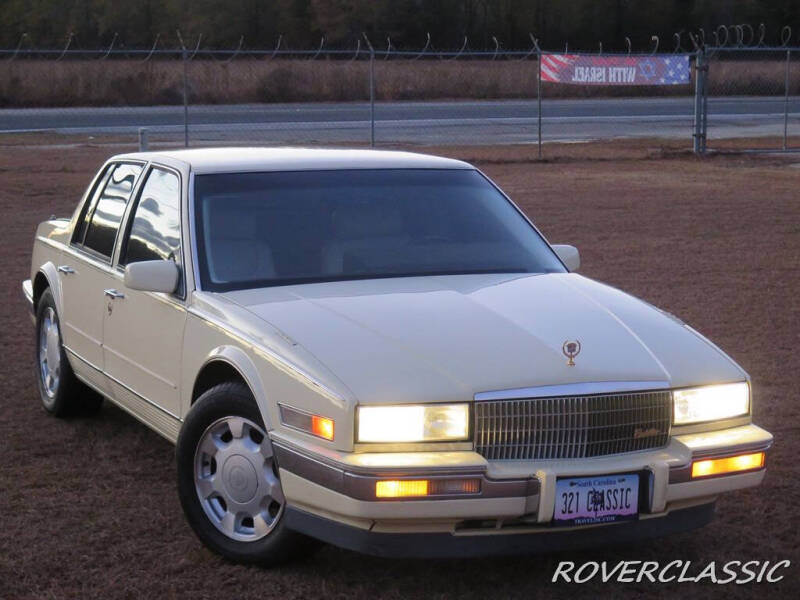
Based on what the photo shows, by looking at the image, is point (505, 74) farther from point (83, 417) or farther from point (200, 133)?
point (83, 417)

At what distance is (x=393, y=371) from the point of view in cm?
430

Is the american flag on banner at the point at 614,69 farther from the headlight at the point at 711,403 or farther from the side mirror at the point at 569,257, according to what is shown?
the headlight at the point at 711,403

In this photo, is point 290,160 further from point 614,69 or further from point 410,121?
point 410,121

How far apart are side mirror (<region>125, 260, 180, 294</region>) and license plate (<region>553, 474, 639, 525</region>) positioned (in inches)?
75.0

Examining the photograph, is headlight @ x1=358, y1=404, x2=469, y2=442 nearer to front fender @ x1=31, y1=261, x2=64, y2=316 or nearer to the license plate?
the license plate

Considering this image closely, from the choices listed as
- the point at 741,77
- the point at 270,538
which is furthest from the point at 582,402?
the point at 741,77

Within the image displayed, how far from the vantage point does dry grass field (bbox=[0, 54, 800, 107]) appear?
35812 mm

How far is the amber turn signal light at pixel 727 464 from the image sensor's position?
14.5 feet

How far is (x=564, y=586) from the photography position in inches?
181

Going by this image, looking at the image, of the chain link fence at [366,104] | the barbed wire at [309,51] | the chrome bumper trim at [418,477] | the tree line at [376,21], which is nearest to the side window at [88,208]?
the chrome bumper trim at [418,477]

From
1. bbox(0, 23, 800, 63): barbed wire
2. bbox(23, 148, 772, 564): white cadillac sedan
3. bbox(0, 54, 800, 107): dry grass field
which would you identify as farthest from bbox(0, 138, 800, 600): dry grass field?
bbox(0, 54, 800, 107): dry grass field

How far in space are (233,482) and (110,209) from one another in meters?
2.23

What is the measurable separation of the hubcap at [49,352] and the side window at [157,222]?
1.08 meters

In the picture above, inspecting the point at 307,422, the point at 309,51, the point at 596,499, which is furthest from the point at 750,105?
the point at 307,422
